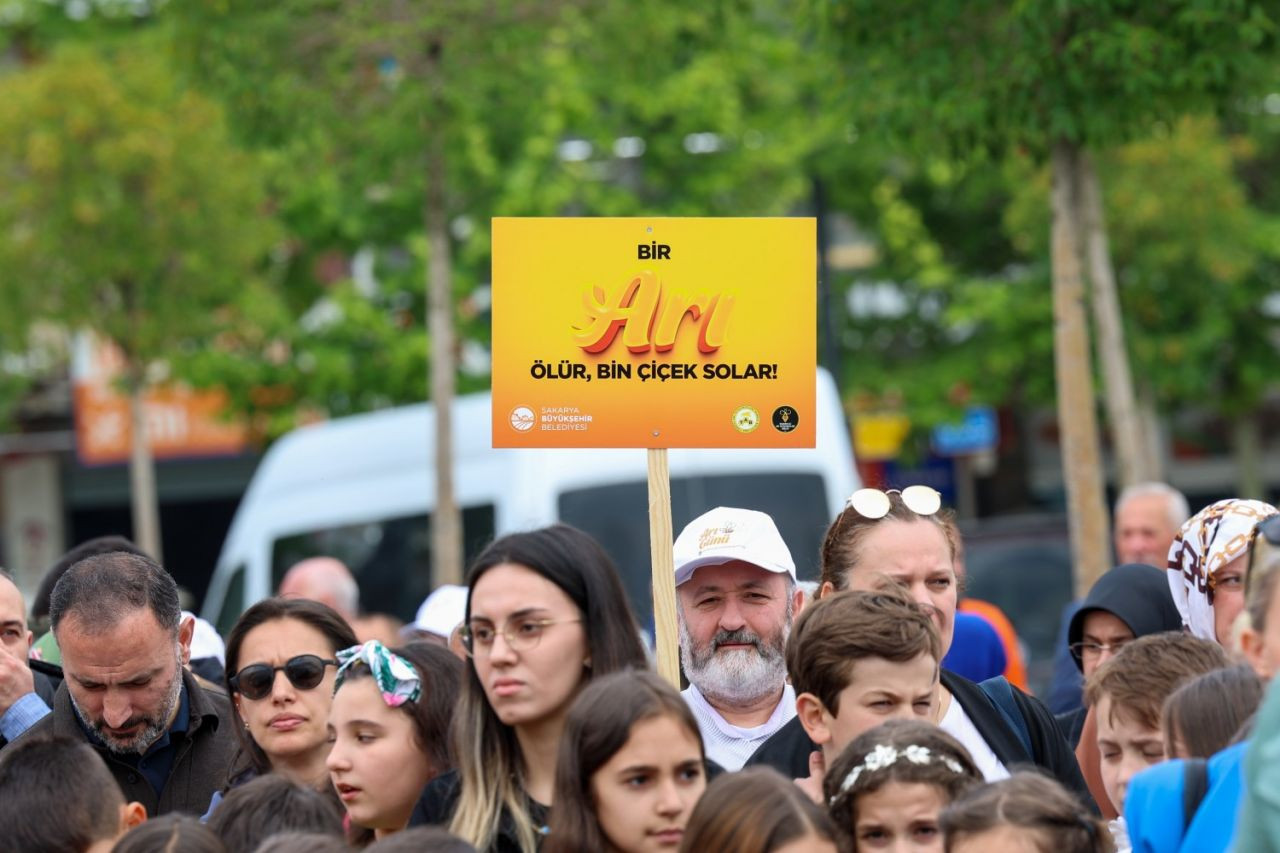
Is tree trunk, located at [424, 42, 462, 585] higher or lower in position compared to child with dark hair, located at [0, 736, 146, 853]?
higher

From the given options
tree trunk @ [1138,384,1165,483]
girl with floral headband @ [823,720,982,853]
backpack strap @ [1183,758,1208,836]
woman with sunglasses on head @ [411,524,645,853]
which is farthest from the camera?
tree trunk @ [1138,384,1165,483]

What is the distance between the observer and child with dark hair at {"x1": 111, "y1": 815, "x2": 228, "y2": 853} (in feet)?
13.0

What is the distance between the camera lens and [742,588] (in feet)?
17.4

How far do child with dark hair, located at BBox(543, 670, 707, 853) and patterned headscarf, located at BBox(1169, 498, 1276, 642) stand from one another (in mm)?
2017

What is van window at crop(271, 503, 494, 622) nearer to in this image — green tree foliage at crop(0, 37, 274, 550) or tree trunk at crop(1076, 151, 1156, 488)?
green tree foliage at crop(0, 37, 274, 550)

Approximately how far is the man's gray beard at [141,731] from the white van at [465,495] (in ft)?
21.2

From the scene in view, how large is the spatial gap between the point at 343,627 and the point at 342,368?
40.8 feet

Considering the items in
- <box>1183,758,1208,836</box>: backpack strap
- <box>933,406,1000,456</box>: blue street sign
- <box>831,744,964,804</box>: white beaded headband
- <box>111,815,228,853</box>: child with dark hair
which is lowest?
<box>111,815,228,853</box>: child with dark hair

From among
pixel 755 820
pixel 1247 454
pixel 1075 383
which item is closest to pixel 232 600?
pixel 1075 383

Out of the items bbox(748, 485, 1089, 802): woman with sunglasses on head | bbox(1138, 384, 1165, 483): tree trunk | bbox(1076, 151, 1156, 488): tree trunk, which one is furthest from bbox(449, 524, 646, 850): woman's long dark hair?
bbox(1138, 384, 1165, 483): tree trunk

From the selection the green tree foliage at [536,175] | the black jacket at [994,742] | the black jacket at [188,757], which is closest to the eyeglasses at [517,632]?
the black jacket at [994,742]

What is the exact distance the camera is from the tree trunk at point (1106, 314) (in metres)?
9.75

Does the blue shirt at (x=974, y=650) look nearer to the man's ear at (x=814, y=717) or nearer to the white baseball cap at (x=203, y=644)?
the man's ear at (x=814, y=717)

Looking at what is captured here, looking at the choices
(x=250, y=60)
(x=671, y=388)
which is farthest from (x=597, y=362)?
(x=250, y=60)
